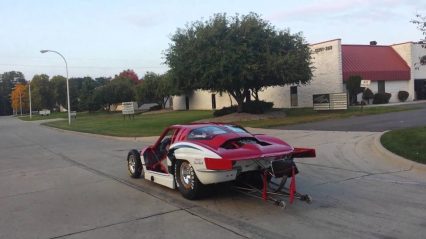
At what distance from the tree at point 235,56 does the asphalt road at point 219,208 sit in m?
19.6

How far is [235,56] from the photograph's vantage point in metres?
32.0

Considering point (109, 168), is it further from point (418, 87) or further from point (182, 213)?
point (418, 87)

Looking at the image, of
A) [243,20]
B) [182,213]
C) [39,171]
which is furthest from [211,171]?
[243,20]

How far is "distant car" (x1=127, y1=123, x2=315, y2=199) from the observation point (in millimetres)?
7980

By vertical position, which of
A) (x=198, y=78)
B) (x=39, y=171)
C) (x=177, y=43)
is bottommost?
(x=39, y=171)

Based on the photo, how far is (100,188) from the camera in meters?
10.7

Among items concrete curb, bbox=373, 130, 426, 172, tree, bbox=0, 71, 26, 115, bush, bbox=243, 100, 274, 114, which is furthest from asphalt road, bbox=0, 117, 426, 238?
tree, bbox=0, 71, 26, 115

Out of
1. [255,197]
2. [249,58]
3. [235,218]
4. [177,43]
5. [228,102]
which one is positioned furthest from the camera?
[228,102]

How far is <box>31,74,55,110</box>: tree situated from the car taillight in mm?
123024

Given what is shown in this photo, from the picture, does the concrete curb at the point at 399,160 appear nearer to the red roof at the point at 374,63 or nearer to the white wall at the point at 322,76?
the white wall at the point at 322,76

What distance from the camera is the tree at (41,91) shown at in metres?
124

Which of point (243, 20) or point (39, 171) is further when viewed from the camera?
point (243, 20)

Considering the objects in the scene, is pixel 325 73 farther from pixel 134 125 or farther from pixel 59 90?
pixel 59 90

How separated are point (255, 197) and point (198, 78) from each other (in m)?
25.4
